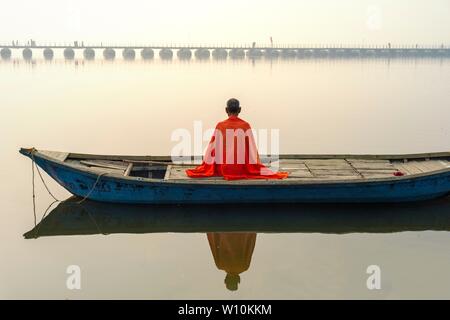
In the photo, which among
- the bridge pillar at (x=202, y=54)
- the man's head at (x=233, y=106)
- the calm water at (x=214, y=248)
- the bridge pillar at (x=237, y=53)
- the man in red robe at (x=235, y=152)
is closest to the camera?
the calm water at (x=214, y=248)

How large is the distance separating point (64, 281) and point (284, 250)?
3136 mm

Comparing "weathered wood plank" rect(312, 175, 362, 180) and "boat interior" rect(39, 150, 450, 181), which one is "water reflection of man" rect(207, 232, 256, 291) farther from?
"weathered wood plank" rect(312, 175, 362, 180)

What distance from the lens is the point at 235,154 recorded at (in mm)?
8906

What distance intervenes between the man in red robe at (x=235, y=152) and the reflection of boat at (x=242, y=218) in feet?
1.98

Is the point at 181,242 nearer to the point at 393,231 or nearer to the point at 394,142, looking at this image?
the point at 393,231

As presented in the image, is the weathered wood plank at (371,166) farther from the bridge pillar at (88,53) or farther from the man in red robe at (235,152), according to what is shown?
the bridge pillar at (88,53)

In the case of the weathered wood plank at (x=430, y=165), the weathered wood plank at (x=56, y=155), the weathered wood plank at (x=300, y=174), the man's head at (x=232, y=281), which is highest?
the weathered wood plank at (x=56, y=155)

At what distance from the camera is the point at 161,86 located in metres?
36.3

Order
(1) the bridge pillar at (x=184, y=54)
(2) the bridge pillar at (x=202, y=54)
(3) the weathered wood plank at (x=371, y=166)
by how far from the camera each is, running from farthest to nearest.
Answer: (2) the bridge pillar at (x=202, y=54), (1) the bridge pillar at (x=184, y=54), (3) the weathered wood plank at (x=371, y=166)

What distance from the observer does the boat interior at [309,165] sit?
9.24 meters

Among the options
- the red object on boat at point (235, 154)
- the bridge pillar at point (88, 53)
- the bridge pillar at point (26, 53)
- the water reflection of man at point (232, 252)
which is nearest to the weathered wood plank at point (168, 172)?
the red object on boat at point (235, 154)

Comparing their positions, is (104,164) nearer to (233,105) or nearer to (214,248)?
(233,105)

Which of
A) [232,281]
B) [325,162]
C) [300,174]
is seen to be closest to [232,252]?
[232,281]
